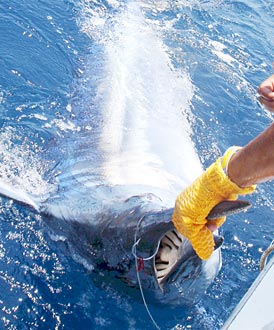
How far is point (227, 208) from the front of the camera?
2.47 meters

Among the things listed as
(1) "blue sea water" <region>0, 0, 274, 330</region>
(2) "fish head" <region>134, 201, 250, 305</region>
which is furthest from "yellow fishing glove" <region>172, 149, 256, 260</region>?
(1) "blue sea water" <region>0, 0, 274, 330</region>

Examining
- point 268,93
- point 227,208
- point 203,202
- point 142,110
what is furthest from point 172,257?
point 142,110

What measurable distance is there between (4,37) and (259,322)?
5.41 m

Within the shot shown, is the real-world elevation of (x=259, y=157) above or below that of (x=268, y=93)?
below

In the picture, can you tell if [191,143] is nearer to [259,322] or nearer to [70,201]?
[70,201]

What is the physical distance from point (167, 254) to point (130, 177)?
1227 mm

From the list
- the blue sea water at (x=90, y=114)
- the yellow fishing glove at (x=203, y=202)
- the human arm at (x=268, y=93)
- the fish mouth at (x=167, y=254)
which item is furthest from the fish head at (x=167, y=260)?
the human arm at (x=268, y=93)

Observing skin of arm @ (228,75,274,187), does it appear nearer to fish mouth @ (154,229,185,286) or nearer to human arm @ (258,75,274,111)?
human arm @ (258,75,274,111)

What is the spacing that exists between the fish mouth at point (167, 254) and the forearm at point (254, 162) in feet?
2.21

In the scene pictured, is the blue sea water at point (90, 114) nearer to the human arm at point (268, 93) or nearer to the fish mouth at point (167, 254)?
the fish mouth at point (167, 254)

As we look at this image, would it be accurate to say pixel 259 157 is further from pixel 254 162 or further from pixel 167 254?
pixel 167 254

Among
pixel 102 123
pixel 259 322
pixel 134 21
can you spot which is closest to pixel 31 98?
pixel 102 123

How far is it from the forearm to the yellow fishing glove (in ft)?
0.19

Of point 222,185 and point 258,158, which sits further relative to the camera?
point 222,185
